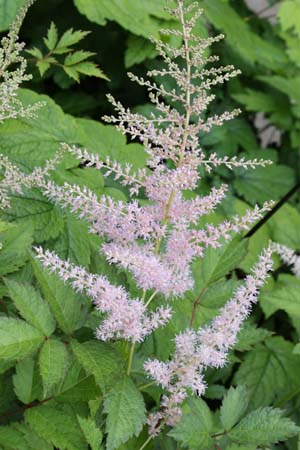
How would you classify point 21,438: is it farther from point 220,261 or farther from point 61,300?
point 220,261

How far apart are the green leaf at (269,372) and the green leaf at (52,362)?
1.10 metres

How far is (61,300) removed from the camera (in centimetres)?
142

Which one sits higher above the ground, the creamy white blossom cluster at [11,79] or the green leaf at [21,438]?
the creamy white blossom cluster at [11,79]

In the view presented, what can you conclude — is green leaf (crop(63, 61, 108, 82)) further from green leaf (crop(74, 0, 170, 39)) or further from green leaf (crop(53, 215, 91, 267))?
green leaf (crop(74, 0, 170, 39))

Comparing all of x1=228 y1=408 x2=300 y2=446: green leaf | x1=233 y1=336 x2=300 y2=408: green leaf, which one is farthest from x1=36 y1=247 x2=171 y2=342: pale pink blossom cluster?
x1=233 y1=336 x2=300 y2=408: green leaf

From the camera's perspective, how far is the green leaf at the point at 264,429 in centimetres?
147

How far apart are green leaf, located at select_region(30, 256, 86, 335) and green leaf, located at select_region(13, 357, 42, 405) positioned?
0.48 ft

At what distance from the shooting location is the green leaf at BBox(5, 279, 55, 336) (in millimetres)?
1360

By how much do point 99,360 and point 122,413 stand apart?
0.37 ft

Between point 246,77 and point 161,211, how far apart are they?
2.56m

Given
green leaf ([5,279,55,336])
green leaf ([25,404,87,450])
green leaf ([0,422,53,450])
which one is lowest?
green leaf ([0,422,53,450])

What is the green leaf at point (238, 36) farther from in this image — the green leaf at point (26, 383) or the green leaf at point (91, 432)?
the green leaf at point (91, 432)

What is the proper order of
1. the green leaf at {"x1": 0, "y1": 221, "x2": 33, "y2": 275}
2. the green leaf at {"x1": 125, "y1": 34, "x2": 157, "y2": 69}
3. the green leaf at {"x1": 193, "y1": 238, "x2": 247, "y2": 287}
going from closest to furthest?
1. the green leaf at {"x1": 0, "y1": 221, "x2": 33, "y2": 275}
2. the green leaf at {"x1": 193, "y1": 238, "x2": 247, "y2": 287}
3. the green leaf at {"x1": 125, "y1": 34, "x2": 157, "y2": 69}

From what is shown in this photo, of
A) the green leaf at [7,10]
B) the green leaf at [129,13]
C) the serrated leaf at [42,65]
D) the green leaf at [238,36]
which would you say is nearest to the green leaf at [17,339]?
the serrated leaf at [42,65]
